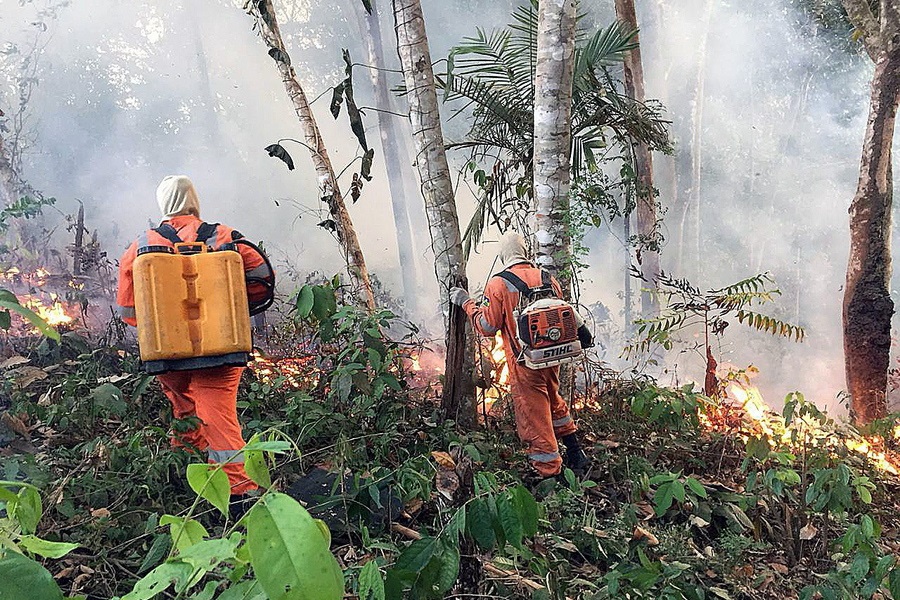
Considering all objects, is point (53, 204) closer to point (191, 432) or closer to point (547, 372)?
point (191, 432)

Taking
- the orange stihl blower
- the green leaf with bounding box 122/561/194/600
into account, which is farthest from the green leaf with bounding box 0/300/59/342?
the orange stihl blower

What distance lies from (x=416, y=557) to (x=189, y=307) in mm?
2141

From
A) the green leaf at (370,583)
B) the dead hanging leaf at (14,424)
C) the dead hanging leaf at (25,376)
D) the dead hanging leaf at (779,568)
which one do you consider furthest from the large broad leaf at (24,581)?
the dead hanging leaf at (25,376)

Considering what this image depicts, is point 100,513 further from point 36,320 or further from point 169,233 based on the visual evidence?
point 36,320

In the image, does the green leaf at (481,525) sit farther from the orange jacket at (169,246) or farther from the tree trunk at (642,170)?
the tree trunk at (642,170)

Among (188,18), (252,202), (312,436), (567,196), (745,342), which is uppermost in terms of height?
(188,18)

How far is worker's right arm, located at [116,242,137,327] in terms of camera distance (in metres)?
2.97

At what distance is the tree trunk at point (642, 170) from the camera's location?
6352 mm

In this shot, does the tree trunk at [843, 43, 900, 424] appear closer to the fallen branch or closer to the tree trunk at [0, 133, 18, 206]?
the fallen branch

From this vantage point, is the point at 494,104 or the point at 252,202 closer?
the point at 494,104

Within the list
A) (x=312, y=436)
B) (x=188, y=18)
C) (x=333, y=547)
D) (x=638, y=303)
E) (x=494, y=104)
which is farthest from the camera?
(x=638, y=303)

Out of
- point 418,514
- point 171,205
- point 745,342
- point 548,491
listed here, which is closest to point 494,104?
point 171,205

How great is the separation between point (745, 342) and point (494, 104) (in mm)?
8049

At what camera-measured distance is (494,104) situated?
5039 mm
